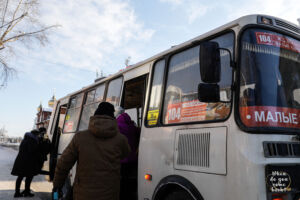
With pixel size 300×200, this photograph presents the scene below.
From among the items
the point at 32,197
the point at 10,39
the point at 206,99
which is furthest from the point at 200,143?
the point at 10,39

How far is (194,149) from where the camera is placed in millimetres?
2803

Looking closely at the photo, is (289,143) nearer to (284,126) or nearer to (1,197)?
(284,126)

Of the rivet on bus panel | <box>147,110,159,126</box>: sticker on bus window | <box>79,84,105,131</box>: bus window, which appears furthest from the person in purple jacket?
<box>79,84,105,131</box>: bus window

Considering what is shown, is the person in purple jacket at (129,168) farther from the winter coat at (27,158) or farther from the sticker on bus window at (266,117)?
the winter coat at (27,158)

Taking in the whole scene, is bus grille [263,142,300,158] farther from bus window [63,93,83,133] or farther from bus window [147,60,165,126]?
bus window [63,93,83,133]

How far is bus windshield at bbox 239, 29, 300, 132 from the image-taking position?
2.38m

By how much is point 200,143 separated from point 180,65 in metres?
1.15

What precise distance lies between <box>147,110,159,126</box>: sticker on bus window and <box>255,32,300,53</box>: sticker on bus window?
5.28 ft

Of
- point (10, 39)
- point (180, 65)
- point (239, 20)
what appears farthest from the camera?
point (10, 39)

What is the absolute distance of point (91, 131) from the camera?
291cm

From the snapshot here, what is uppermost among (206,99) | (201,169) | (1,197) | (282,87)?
(282,87)

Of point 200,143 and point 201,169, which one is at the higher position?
point 200,143

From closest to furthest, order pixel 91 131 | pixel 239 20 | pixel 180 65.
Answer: pixel 239 20
pixel 91 131
pixel 180 65

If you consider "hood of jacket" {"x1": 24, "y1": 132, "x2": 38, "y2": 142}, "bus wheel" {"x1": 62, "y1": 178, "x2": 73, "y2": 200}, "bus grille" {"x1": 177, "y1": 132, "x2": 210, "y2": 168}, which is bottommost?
"bus wheel" {"x1": 62, "y1": 178, "x2": 73, "y2": 200}
